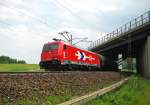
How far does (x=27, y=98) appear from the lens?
1178 centimetres

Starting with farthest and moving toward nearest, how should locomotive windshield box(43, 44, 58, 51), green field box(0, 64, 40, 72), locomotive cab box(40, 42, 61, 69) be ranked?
green field box(0, 64, 40, 72) < locomotive windshield box(43, 44, 58, 51) < locomotive cab box(40, 42, 61, 69)

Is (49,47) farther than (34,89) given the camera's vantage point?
Yes

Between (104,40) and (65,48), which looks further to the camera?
(104,40)

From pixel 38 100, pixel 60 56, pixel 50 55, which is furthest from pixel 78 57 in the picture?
pixel 38 100

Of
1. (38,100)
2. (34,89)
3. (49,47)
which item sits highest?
(49,47)

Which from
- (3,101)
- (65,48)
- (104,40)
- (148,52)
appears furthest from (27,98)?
(104,40)

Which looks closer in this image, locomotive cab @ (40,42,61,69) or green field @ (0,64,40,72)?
locomotive cab @ (40,42,61,69)

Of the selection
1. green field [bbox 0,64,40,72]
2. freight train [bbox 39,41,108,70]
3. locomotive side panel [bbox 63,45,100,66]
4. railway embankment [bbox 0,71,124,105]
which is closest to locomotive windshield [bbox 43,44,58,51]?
freight train [bbox 39,41,108,70]

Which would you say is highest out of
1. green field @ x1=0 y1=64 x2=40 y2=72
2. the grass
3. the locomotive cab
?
the locomotive cab

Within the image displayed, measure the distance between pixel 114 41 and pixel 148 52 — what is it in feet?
42.5

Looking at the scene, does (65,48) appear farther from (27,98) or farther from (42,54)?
(27,98)

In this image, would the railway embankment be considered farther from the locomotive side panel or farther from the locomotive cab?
the locomotive side panel

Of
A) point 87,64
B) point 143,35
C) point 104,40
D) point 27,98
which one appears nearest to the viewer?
point 27,98

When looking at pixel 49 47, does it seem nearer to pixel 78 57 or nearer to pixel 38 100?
pixel 78 57
